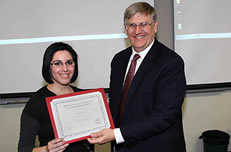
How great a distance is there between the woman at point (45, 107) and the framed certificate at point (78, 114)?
0.13 metres

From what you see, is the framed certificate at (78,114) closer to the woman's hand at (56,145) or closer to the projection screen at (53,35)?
the woman's hand at (56,145)

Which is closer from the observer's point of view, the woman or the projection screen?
the woman

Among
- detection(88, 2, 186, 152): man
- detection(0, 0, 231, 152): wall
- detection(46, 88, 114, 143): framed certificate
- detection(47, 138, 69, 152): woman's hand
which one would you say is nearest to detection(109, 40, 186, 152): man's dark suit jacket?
detection(88, 2, 186, 152): man

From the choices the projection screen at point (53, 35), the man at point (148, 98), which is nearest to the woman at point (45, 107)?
the man at point (148, 98)

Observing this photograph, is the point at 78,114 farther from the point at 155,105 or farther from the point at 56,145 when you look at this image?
the point at 155,105

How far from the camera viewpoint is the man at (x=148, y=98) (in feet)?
4.93

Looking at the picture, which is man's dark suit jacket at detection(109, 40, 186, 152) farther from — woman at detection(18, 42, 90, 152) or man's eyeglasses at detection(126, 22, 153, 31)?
woman at detection(18, 42, 90, 152)

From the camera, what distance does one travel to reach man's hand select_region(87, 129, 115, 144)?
4.82 feet

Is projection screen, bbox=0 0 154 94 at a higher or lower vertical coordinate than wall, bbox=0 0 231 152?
higher

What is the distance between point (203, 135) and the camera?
122 inches

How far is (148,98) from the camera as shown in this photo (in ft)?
5.08

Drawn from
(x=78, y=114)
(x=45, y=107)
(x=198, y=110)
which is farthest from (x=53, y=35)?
(x=198, y=110)

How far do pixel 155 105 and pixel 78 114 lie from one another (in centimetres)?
56

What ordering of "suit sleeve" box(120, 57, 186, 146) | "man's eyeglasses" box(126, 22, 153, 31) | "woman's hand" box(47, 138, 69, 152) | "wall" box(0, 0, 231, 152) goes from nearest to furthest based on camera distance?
"woman's hand" box(47, 138, 69, 152) → "suit sleeve" box(120, 57, 186, 146) → "man's eyeglasses" box(126, 22, 153, 31) → "wall" box(0, 0, 231, 152)
